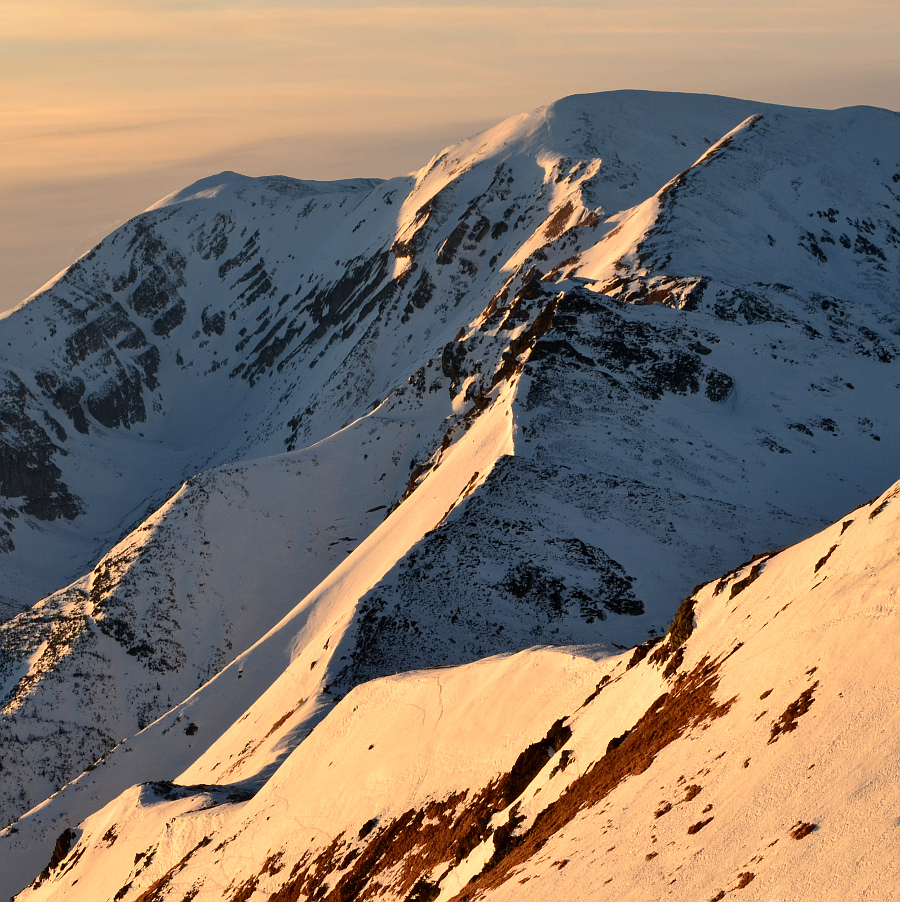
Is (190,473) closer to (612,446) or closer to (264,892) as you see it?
(612,446)

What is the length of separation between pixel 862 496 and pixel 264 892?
47.5 meters

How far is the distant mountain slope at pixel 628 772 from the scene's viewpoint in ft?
56.7

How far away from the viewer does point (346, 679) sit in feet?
180

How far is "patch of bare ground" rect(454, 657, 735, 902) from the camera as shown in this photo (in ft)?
76.2

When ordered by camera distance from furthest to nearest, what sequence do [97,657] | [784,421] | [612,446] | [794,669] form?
[97,657], [784,421], [612,446], [794,669]

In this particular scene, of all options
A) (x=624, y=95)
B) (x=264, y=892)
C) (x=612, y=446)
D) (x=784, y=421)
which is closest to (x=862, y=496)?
(x=784, y=421)

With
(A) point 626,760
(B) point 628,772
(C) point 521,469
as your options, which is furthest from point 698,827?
(C) point 521,469

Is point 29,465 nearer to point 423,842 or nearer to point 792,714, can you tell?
point 423,842

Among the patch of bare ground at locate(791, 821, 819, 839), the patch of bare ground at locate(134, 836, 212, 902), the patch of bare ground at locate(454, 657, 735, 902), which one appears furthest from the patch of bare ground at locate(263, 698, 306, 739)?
the patch of bare ground at locate(791, 821, 819, 839)

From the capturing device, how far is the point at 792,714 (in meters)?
20.3

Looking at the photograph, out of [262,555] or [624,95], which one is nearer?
[262,555]

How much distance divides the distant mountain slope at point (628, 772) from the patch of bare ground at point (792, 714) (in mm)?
46

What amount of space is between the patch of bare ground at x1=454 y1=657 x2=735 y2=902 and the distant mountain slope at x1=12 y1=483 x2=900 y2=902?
0.27 ft

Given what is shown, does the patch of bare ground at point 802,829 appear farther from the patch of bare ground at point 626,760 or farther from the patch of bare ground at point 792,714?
the patch of bare ground at point 626,760
